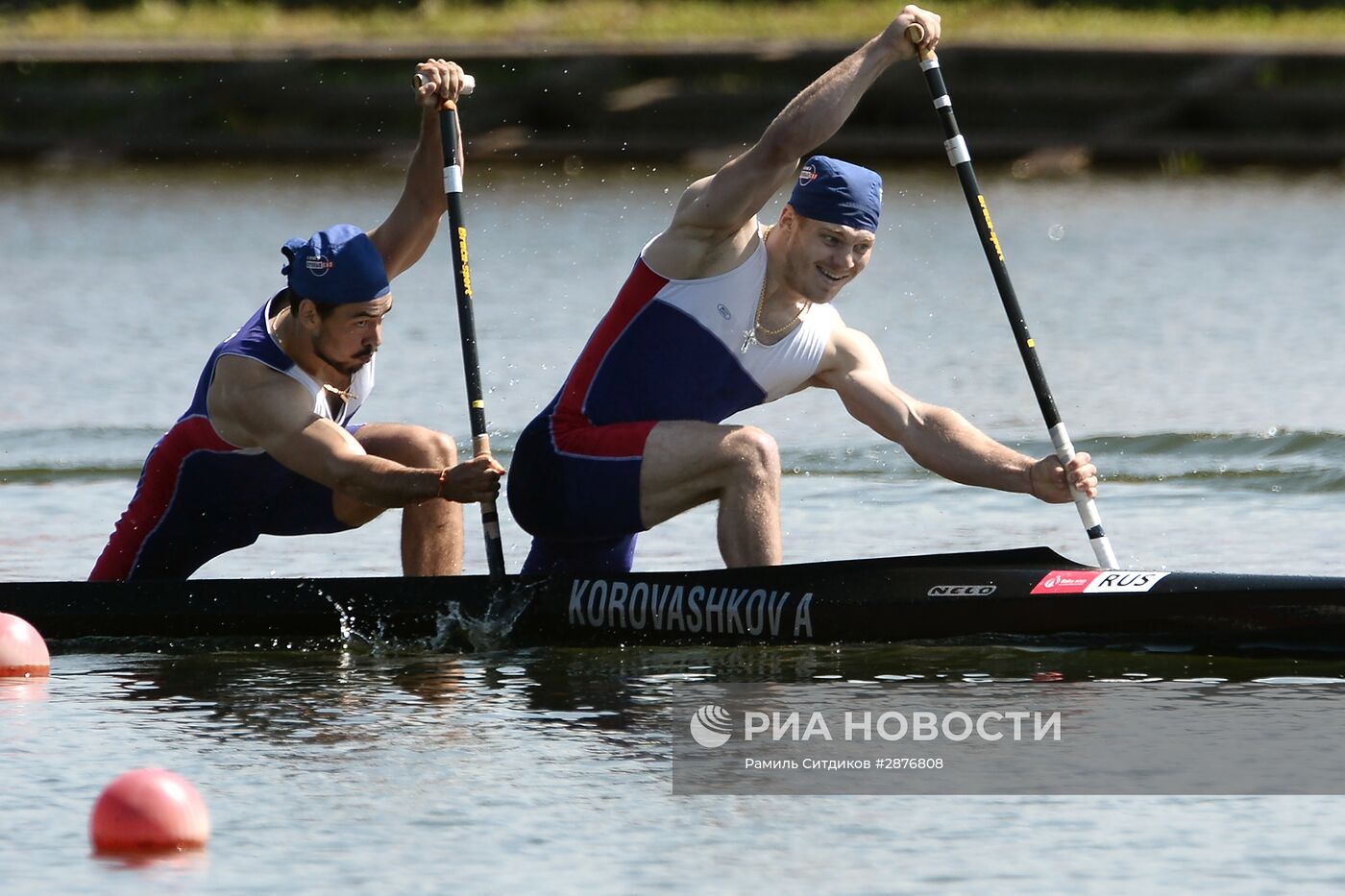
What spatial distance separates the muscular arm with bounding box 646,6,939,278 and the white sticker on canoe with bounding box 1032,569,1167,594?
1.29m

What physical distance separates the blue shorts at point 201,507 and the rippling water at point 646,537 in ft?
1.38

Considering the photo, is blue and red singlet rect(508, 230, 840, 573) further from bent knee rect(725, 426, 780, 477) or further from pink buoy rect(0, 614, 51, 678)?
pink buoy rect(0, 614, 51, 678)

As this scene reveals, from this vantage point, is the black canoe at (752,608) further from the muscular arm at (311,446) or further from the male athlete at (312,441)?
the muscular arm at (311,446)

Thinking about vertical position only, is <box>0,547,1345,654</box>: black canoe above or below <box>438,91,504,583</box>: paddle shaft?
below

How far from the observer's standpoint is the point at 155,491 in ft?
23.1

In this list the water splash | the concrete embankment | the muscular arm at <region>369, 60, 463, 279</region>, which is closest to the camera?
the water splash

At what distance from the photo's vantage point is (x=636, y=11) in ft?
99.4

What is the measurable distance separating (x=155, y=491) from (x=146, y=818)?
232 centimetres

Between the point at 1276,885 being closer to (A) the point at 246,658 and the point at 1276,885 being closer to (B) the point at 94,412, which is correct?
(A) the point at 246,658

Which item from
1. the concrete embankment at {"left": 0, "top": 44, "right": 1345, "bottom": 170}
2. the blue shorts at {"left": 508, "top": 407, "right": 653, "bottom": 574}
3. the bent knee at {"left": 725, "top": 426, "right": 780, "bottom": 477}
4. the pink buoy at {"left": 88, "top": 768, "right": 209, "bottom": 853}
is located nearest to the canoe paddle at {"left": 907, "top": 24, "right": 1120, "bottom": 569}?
the bent knee at {"left": 725, "top": 426, "right": 780, "bottom": 477}

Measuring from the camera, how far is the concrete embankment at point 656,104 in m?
23.7

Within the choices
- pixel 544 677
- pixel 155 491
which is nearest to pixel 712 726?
pixel 544 677

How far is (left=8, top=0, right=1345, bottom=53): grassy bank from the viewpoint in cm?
2800

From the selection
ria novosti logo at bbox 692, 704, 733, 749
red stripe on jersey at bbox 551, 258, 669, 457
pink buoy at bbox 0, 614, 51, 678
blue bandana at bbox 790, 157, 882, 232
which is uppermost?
blue bandana at bbox 790, 157, 882, 232
